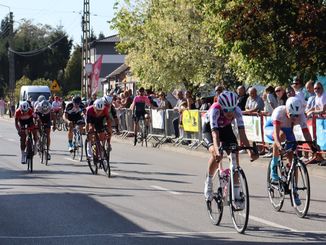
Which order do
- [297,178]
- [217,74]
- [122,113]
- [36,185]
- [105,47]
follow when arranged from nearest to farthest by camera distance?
1. [297,178]
2. [36,185]
3. [122,113]
4. [217,74]
5. [105,47]

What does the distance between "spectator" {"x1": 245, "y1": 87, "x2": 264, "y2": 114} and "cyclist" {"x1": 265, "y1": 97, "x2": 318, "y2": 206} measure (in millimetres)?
9812

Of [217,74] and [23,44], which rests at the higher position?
[23,44]

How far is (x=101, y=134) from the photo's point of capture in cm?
1892

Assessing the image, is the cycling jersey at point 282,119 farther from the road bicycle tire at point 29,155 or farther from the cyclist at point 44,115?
the cyclist at point 44,115

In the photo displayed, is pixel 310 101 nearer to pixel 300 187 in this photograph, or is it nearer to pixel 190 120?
pixel 190 120

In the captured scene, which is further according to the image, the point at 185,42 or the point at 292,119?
Answer: the point at 185,42

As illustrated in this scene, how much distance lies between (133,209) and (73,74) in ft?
338

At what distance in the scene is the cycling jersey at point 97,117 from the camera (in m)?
18.8

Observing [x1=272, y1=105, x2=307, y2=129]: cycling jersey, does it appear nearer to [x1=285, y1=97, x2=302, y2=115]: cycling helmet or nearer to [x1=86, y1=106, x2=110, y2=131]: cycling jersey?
[x1=285, y1=97, x2=302, y2=115]: cycling helmet

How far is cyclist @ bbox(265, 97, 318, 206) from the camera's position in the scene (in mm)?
12422

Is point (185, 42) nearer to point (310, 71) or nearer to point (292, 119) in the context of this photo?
point (310, 71)

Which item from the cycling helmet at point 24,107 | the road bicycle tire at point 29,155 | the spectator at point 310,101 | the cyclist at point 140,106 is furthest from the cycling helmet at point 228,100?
the cyclist at point 140,106

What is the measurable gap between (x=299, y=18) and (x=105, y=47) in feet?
315

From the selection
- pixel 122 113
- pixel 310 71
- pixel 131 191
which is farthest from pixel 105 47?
pixel 131 191
